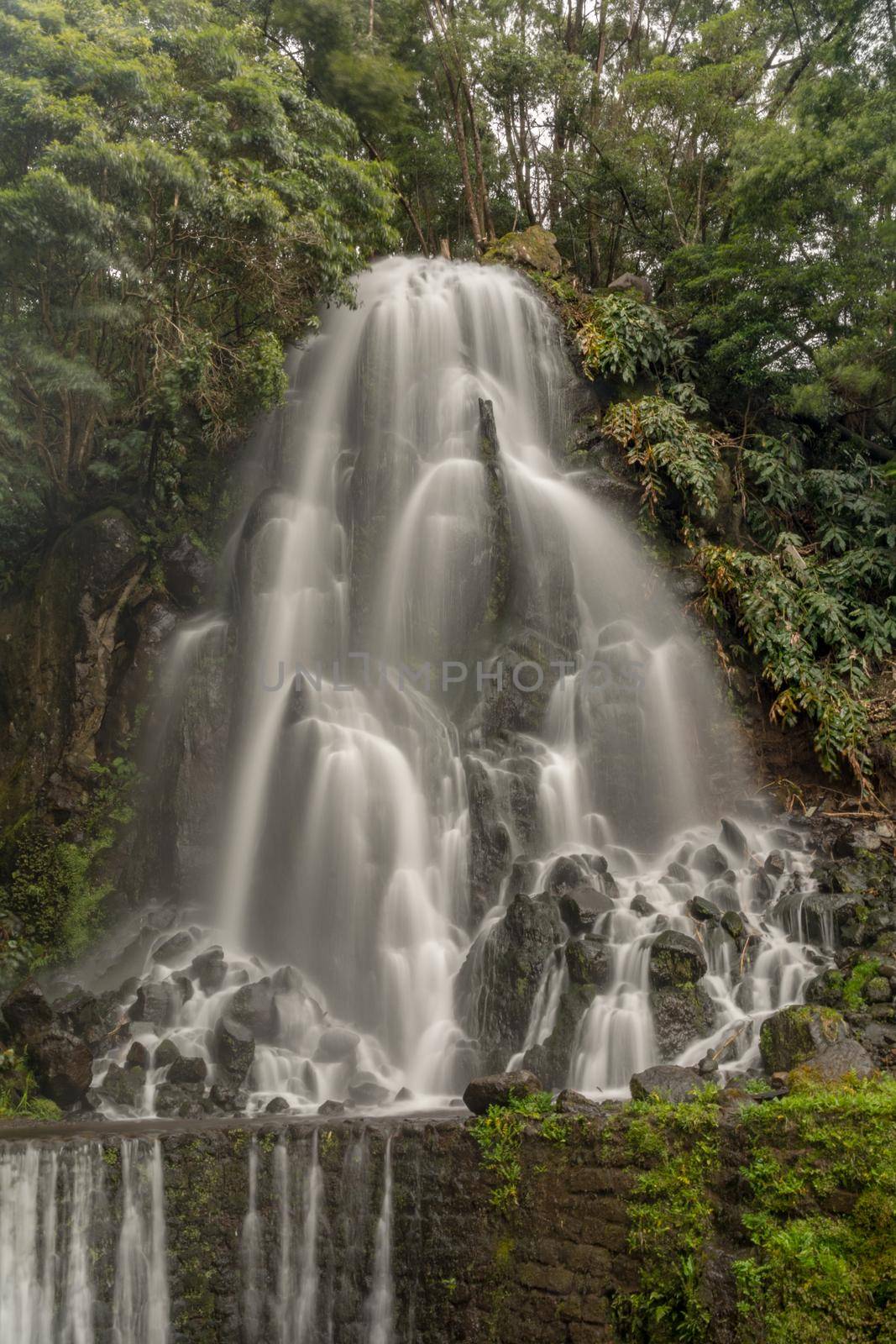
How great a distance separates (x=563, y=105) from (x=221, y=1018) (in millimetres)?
18885

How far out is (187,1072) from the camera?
852cm

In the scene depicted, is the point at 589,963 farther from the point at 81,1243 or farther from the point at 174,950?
the point at 174,950

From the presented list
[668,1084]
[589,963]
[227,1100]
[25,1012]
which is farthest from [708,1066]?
[25,1012]

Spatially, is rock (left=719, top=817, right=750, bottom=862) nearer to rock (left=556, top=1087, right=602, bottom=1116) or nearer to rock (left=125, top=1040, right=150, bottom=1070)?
rock (left=556, top=1087, right=602, bottom=1116)

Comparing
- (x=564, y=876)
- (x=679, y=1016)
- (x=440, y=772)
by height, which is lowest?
(x=679, y=1016)

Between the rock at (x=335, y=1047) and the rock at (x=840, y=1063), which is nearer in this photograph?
the rock at (x=840, y=1063)

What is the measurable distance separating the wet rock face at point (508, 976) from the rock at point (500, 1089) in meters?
2.40

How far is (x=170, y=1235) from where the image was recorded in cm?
637

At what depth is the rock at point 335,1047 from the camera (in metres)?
9.05

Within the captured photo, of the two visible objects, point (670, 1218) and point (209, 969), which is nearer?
point (670, 1218)

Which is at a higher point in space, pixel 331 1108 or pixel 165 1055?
pixel 165 1055

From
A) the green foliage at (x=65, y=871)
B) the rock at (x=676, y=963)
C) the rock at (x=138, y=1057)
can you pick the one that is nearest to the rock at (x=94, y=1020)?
the rock at (x=138, y=1057)

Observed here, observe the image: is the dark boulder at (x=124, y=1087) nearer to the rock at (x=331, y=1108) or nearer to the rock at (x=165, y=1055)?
the rock at (x=165, y=1055)

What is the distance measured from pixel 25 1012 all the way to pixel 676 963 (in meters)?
6.06
